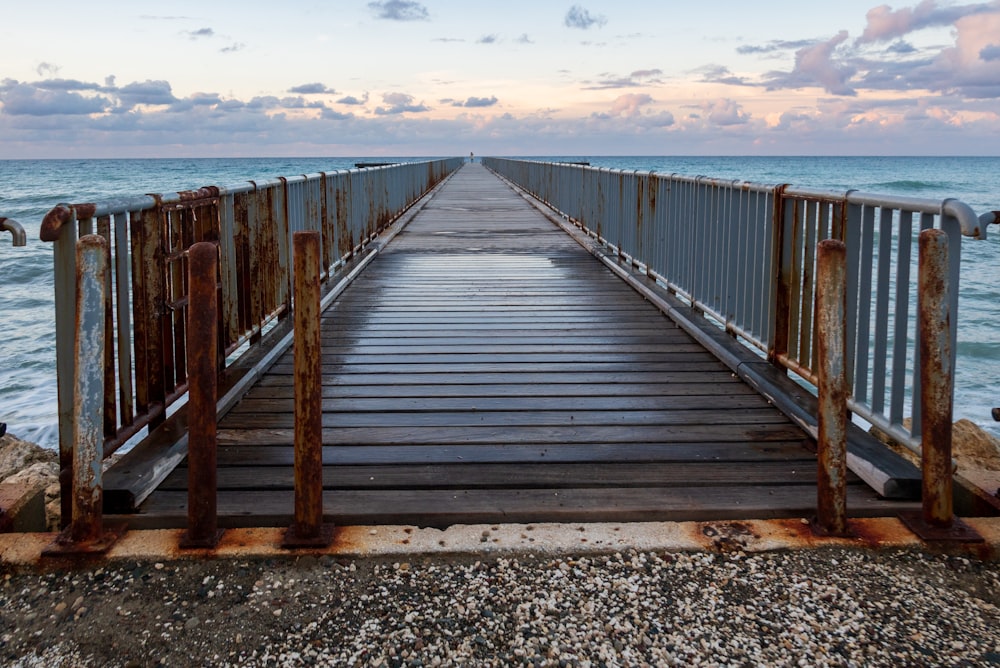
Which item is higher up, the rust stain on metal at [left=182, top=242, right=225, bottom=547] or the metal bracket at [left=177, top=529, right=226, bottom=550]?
the rust stain on metal at [left=182, top=242, right=225, bottom=547]

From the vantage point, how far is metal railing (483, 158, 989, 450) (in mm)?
3873

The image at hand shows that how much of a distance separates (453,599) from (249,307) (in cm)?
371

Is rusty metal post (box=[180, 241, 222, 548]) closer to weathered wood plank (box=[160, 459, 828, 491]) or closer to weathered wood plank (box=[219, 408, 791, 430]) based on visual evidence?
weathered wood plank (box=[160, 459, 828, 491])

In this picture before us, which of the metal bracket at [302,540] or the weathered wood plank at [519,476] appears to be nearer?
the metal bracket at [302,540]

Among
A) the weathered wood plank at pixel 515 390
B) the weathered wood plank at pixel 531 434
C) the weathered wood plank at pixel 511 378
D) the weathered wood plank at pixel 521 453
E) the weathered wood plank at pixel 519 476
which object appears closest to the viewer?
the weathered wood plank at pixel 519 476

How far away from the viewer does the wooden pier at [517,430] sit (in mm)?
3453

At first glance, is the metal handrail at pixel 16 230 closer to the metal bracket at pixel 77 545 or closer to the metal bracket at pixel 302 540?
the metal bracket at pixel 77 545

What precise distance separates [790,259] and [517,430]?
6.77ft

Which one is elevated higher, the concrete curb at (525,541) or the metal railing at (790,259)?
the metal railing at (790,259)

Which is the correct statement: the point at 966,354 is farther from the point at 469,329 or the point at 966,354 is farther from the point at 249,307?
the point at 249,307

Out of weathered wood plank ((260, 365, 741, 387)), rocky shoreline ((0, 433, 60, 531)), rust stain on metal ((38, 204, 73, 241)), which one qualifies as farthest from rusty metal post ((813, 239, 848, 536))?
rocky shoreline ((0, 433, 60, 531))

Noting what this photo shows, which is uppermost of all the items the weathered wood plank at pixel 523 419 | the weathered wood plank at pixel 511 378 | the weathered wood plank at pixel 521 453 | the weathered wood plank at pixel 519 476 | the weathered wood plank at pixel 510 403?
the weathered wood plank at pixel 511 378

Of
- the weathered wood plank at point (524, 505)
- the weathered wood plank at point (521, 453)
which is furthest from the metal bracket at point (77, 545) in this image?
the weathered wood plank at point (521, 453)

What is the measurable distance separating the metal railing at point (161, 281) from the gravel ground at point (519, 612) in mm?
752
